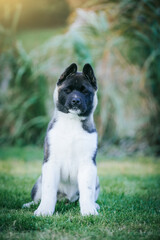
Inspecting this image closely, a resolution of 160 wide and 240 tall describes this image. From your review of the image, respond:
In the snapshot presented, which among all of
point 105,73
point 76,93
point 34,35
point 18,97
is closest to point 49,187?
point 76,93

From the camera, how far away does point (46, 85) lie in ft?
26.9

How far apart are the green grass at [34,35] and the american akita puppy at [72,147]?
365 inches

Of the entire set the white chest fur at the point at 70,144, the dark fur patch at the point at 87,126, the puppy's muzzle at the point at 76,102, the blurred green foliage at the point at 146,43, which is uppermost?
the blurred green foliage at the point at 146,43

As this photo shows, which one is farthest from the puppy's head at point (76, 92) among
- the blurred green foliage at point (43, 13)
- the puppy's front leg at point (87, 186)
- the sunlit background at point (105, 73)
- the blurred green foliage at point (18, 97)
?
the blurred green foliage at point (43, 13)

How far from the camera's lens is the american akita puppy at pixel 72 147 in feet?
10.6

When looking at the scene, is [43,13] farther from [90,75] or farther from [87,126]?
[87,126]

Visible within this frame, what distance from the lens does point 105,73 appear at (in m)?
7.38

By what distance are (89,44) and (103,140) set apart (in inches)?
99.9

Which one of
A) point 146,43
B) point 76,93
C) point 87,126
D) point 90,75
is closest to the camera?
point 76,93

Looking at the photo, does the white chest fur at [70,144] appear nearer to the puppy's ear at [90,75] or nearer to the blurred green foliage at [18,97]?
the puppy's ear at [90,75]

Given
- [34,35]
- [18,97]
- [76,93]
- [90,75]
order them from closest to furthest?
[76,93] < [90,75] < [18,97] < [34,35]

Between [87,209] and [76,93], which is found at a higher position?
[76,93]

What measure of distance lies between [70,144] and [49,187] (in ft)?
1.70

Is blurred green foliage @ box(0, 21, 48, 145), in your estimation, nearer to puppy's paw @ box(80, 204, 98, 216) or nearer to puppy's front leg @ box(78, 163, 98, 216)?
puppy's front leg @ box(78, 163, 98, 216)
